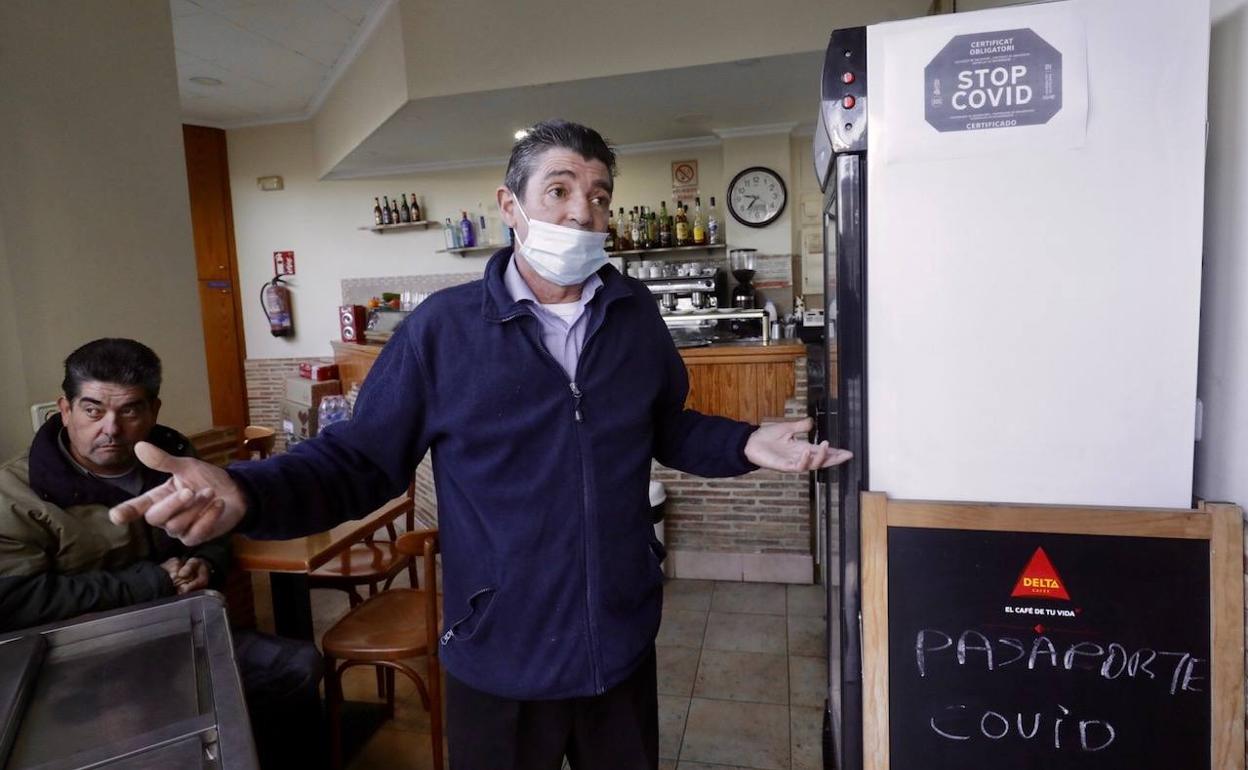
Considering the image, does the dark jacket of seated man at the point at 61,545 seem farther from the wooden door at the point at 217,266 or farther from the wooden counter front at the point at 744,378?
the wooden door at the point at 217,266

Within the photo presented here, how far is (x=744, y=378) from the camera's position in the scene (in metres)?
4.12

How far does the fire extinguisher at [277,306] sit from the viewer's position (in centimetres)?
764

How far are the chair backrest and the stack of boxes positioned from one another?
4538 millimetres

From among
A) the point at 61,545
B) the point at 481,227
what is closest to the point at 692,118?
the point at 481,227

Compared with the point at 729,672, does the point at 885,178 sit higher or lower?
higher

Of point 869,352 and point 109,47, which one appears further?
point 109,47

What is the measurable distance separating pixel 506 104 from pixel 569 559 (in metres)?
4.50

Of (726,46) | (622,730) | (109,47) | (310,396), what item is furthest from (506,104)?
(622,730)

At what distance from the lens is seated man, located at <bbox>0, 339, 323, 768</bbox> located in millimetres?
1888

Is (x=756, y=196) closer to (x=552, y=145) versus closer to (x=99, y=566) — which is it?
(x=552, y=145)

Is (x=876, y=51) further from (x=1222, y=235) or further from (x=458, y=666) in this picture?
(x=458, y=666)

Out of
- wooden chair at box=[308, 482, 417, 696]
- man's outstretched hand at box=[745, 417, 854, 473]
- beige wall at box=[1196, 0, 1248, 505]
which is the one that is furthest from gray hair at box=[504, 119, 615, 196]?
wooden chair at box=[308, 482, 417, 696]

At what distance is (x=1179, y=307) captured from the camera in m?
1.16

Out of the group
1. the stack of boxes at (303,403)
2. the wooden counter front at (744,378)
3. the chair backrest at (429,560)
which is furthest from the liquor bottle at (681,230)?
the chair backrest at (429,560)
